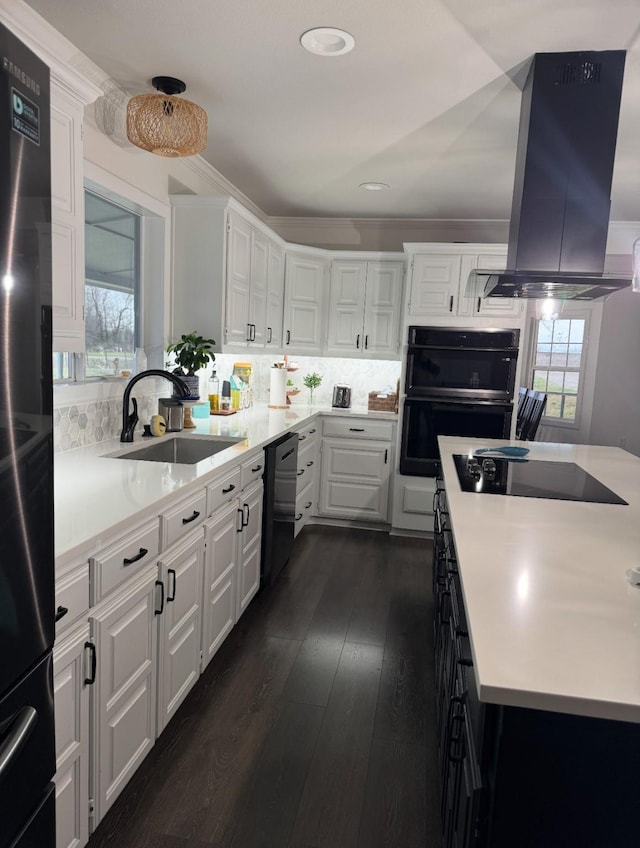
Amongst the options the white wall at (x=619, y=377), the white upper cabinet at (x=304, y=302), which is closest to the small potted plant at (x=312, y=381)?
the white upper cabinet at (x=304, y=302)

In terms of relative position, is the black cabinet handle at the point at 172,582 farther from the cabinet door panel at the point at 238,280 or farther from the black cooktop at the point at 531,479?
the cabinet door panel at the point at 238,280

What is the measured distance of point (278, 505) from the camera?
11.2 feet

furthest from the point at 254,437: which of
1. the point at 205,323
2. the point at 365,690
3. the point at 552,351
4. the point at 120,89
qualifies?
the point at 552,351

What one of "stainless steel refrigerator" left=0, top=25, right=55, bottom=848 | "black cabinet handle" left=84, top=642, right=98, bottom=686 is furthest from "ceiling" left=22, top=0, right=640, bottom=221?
"black cabinet handle" left=84, top=642, right=98, bottom=686

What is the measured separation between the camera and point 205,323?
344 centimetres

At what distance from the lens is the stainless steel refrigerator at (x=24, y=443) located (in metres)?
0.85

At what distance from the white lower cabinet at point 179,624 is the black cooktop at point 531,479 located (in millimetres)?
1051

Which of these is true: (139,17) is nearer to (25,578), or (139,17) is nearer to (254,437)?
(254,437)

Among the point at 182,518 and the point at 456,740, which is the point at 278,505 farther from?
the point at 456,740

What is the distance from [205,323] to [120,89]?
1.23m

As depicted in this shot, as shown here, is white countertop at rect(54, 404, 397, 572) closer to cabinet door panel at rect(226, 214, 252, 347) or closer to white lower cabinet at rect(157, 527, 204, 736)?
white lower cabinet at rect(157, 527, 204, 736)

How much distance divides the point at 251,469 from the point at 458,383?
82.4 inches

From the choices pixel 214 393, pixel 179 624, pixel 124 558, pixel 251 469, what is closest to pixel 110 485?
pixel 124 558

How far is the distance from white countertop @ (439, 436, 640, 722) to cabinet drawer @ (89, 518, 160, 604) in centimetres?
91
